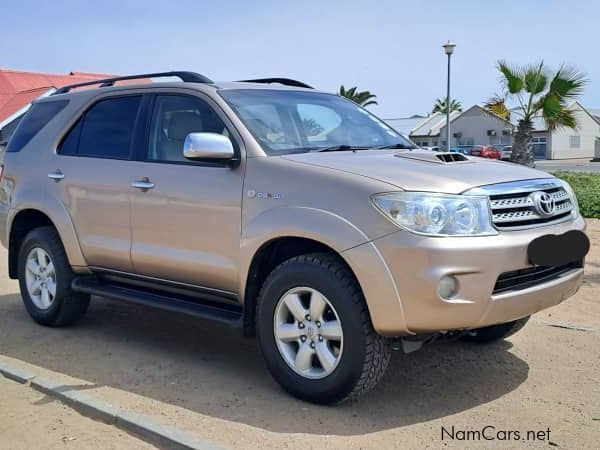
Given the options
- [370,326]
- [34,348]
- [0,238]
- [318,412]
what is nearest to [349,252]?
[370,326]

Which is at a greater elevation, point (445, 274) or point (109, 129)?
point (109, 129)

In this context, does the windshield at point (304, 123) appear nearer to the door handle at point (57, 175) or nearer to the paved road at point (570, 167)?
the door handle at point (57, 175)

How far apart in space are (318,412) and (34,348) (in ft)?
8.54

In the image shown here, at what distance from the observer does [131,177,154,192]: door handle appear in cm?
491

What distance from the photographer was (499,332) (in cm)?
504

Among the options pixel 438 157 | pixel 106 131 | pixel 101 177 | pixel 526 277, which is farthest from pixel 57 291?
pixel 526 277

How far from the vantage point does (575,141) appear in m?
59.8

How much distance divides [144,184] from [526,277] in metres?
2.67

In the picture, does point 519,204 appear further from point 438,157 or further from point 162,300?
point 162,300

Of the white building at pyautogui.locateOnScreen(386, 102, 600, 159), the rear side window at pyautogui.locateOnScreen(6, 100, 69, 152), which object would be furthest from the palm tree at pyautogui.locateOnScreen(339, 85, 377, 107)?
the rear side window at pyautogui.locateOnScreen(6, 100, 69, 152)

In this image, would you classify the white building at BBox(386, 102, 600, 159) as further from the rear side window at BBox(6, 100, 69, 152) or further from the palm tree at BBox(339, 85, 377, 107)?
the rear side window at BBox(6, 100, 69, 152)

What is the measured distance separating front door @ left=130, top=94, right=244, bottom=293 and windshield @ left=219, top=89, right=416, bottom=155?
9.1 inches

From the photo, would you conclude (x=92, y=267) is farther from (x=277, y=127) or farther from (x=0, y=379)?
(x=277, y=127)

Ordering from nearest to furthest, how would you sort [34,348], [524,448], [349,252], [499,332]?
1. [524,448]
2. [349,252]
3. [499,332]
4. [34,348]
